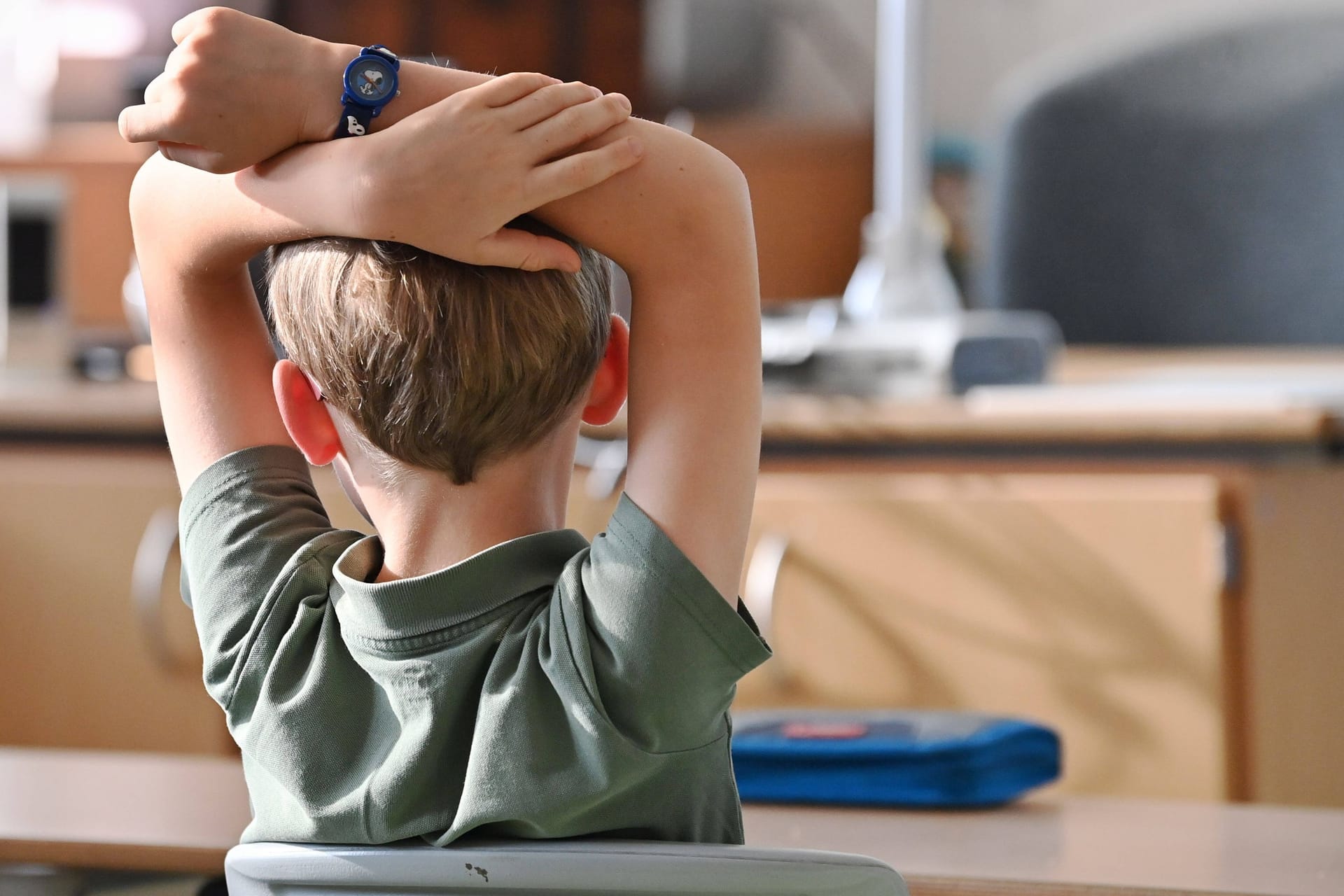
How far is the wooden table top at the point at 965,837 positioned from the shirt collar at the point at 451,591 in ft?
0.64

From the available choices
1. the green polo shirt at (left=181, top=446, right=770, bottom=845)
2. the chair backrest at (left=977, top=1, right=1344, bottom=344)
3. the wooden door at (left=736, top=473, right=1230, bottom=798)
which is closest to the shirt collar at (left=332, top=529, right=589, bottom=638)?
the green polo shirt at (left=181, top=446, right=770, bottom=845)

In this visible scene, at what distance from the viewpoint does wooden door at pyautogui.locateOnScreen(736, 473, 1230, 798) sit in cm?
112

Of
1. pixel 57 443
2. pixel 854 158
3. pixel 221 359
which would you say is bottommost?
pixel 57 443

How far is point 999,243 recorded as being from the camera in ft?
7.18

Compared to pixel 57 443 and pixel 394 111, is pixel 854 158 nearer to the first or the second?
pixel 57 443

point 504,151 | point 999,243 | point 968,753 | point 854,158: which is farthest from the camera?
point 854,158

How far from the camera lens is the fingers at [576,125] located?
0.48 meters

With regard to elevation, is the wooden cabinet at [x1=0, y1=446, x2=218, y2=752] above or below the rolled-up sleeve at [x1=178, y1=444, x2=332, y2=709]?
below

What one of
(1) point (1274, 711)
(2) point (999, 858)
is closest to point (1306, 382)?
(1) point (1274, 711)

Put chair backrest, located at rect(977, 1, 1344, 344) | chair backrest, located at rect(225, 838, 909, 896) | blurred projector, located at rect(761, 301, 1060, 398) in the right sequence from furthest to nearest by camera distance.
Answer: chair backrest, located at rect(977, 1, 1344, 344), blurred projector, located at rect(761, 301, 1060, 398), chair backrest, located at rect(225, 838, 909, 896)

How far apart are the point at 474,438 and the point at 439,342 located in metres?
0.04

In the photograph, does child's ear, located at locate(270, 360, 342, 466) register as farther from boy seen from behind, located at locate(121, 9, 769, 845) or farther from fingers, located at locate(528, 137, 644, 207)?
fingers, located at locate(528, 137, 644, 207)

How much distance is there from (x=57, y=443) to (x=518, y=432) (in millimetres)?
998

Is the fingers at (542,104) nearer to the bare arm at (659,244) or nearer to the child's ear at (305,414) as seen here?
Result: the bare arm at (659,244)
